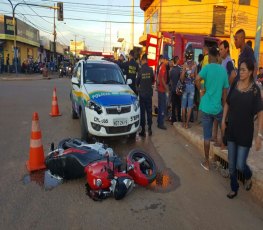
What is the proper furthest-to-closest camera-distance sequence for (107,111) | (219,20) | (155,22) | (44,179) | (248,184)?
1. (155,22)
2. (219,20)
3. (107,111)
4. (44,179)
5. (248,184)

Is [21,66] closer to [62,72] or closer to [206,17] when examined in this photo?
[62,72]

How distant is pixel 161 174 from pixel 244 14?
28.9 meters

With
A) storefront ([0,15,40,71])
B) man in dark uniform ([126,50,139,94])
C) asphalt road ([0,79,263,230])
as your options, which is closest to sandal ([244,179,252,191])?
asphalt road ([0,79,263,230])

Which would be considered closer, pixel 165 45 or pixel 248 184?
pixel 248 184

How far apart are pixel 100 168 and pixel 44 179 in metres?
1.11

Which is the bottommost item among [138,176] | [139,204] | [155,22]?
[139,204]

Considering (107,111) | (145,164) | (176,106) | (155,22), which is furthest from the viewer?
(155,22)

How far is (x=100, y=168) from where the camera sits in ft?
14.2

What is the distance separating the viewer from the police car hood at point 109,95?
6.56m

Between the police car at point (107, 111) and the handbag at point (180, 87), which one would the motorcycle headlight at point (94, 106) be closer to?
the police car at point (107, 111)

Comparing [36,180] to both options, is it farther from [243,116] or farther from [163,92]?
[163,92]

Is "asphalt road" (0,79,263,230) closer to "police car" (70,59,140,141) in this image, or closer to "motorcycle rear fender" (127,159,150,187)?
"motorcycle rear fender" (127,159,150,187)

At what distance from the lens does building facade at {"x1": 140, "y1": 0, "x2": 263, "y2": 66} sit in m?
27.9

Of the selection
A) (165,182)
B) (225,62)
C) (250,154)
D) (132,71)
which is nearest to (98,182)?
(165,182)
